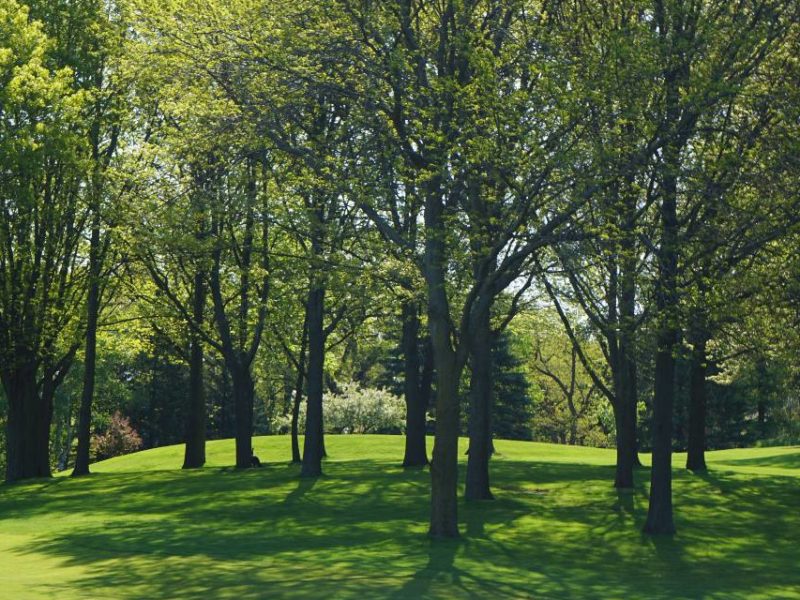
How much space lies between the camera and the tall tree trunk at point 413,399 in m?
35.6

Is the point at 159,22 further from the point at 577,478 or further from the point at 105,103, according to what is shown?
the point at 577,478

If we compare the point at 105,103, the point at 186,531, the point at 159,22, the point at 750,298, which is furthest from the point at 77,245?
the point at 750,298

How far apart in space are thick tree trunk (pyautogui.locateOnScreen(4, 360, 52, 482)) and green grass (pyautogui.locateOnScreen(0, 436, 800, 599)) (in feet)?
8.86

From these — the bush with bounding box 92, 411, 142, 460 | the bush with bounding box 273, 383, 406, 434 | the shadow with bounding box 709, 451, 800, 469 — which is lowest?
the shadow with bounding box 709, 451, 800, 469

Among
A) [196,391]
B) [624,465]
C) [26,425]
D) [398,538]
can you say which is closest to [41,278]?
[26,425]

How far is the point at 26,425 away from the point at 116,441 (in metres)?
29.9

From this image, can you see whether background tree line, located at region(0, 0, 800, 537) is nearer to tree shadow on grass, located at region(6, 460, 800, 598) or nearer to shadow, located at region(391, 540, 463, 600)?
shadow, located at region(391, 540, 463, 600)

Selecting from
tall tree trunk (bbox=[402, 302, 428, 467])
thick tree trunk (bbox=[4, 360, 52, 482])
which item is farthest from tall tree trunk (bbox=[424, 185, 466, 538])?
thick tree trunk (bbox=[4, 360, 52, 482])

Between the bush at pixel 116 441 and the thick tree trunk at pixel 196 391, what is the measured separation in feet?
86.9

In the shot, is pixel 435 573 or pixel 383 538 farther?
pixel 383 538

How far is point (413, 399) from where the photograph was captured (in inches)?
1398

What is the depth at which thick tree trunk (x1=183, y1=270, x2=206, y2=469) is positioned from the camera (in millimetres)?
39781

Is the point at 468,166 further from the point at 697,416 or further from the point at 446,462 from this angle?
the point at 697,416

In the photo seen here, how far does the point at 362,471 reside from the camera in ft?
116
